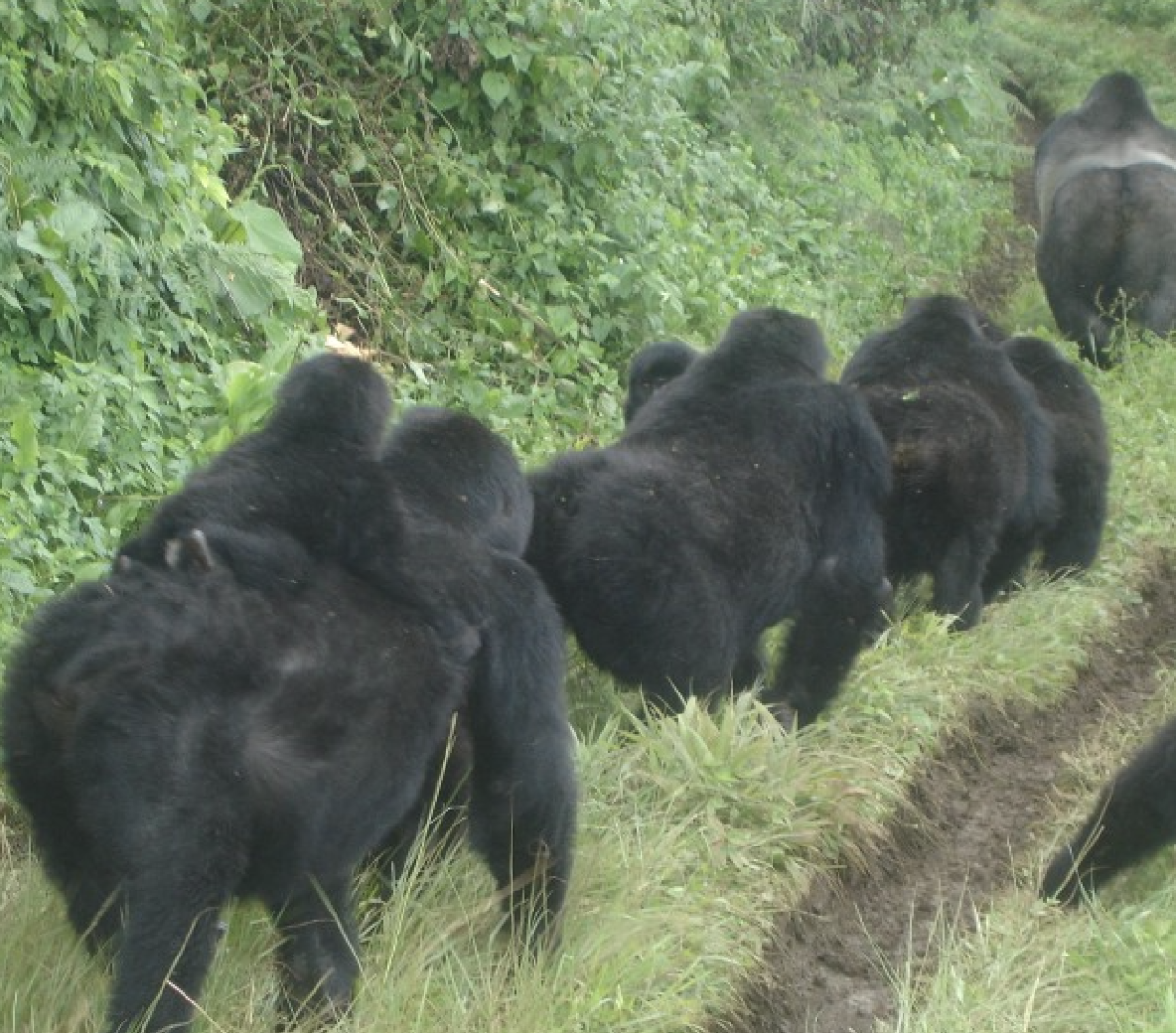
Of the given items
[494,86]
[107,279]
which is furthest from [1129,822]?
[494,86]

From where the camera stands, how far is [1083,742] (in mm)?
6922

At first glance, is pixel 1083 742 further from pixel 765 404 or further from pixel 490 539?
pixel 490 539

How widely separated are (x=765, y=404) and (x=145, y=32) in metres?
3.35

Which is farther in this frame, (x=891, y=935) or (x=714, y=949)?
(x=891, y=935)

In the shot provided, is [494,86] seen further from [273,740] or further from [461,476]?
[273,740]

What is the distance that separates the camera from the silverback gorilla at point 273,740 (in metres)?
3.55

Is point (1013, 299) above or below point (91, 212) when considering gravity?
below

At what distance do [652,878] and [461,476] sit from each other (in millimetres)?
1208

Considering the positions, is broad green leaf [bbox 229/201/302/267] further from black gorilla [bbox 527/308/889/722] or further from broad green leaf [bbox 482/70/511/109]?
black gorilla [bbox 527/308/889/722]

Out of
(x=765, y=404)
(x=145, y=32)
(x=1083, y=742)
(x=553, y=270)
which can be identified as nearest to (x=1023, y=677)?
(x=1083, y=742)

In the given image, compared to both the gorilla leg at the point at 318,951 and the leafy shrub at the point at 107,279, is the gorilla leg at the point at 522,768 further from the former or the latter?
the leafy shrub at the point at 107,279

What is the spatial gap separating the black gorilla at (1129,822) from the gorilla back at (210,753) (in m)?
2.10

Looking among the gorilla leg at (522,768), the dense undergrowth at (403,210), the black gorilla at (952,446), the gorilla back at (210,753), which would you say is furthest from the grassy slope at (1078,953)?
the dense undergrowth at (403,210)

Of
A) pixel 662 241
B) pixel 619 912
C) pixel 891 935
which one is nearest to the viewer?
pixel 619 912
